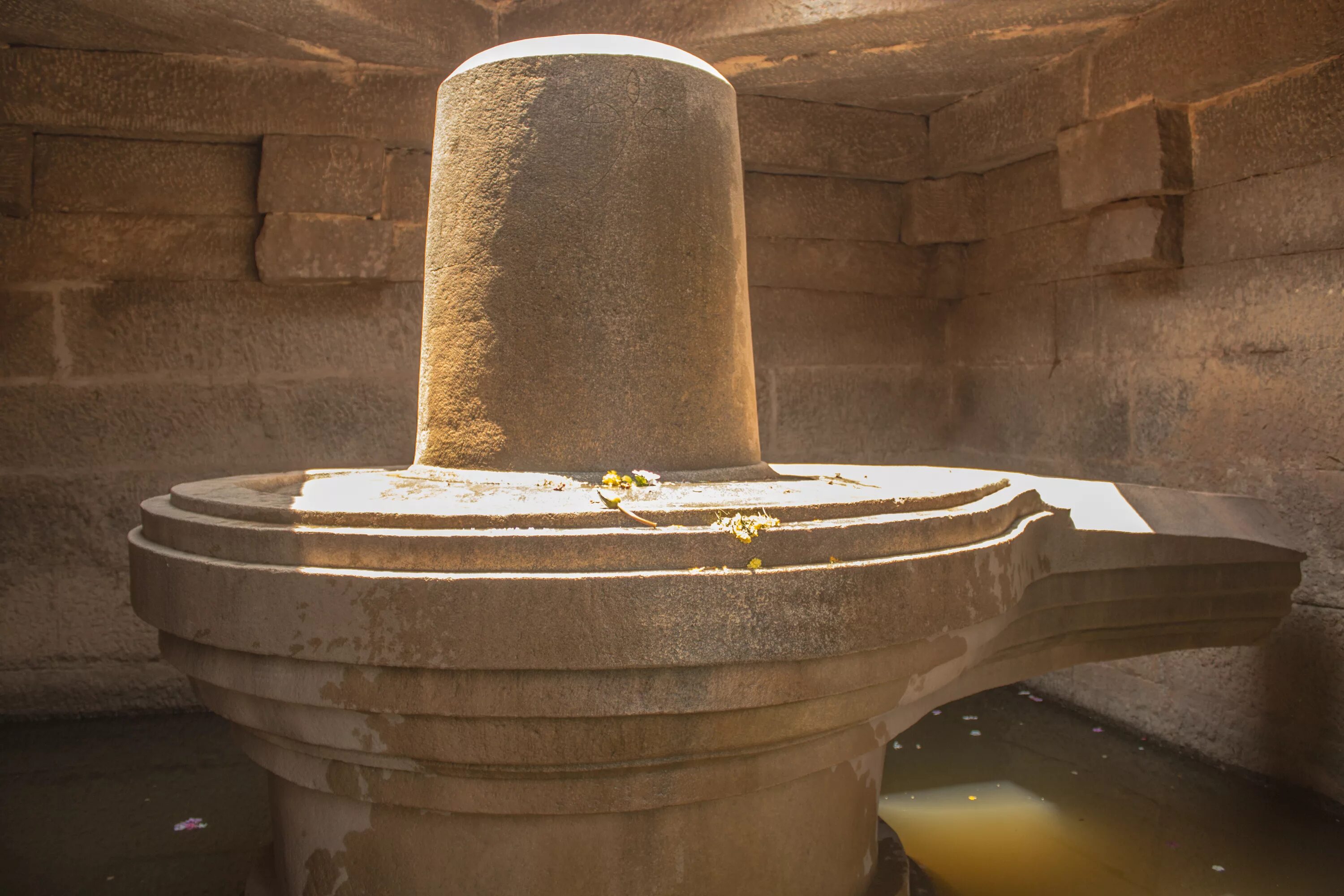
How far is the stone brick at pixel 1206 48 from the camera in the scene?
10.9 ft

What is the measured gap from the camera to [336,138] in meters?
4.42

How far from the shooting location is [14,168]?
13.5 feet

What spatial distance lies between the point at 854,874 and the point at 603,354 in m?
1.32

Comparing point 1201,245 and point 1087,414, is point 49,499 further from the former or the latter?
point 1201,245

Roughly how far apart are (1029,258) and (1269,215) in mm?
1424

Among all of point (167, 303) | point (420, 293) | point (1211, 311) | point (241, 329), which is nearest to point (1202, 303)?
point (1211, 311)

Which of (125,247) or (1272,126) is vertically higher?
(1272,126)

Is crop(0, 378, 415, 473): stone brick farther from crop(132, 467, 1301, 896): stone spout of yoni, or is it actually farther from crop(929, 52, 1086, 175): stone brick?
crop(929, 52, 1086, 175): stone brick

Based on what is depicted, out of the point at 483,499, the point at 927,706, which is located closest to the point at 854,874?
the point at 927,706

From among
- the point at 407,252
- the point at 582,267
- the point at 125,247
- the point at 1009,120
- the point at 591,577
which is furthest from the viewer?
the point at 1009,120

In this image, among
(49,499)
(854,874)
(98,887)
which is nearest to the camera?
(854,874)

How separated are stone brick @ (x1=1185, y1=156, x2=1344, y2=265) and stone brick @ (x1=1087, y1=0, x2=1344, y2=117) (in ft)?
1.23

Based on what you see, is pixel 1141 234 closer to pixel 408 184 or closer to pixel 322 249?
pixel 408 184

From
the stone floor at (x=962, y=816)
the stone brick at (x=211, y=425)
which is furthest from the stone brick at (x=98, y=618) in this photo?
the stone brick at (x=211, y=425)
